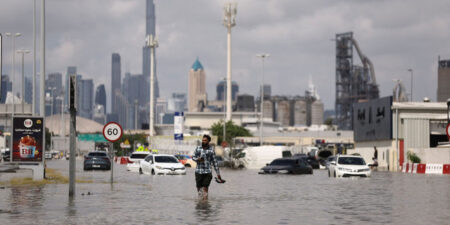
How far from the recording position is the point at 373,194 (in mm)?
26328

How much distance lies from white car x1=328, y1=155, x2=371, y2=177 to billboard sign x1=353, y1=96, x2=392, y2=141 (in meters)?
26.4

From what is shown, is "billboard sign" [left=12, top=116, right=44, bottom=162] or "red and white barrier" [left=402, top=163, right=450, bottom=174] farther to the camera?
"red and white barrier" [left=402, top=163, right=450, bottom=174]

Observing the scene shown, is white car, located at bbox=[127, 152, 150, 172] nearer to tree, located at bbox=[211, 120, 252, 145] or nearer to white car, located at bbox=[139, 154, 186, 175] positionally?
white car, located at bbox=[139, 154, 186, 175]

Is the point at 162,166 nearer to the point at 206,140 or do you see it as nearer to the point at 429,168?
the point at 429,168

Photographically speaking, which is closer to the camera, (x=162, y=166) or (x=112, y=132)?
(x=112, y=132)

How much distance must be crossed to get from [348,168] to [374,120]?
3394cm

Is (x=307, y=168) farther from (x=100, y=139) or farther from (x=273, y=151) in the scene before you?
(x=100, y=139)

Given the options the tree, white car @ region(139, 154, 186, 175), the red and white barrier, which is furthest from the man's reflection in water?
the tree

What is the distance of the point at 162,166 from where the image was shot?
4575 cm

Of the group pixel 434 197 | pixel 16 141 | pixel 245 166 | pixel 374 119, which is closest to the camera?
pixel 434 197

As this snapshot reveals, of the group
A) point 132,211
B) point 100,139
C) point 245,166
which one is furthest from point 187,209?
point 100,139

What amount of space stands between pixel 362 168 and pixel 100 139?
5494 inches

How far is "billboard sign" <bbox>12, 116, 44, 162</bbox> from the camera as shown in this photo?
108ft

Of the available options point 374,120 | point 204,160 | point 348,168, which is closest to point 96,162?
point 348,168
